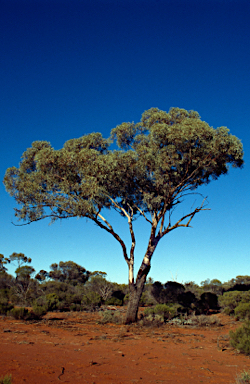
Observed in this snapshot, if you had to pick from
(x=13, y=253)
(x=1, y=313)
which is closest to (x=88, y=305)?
(x=1, y=313)

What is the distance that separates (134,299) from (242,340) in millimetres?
7098

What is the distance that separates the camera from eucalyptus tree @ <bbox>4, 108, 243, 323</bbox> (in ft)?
48.3

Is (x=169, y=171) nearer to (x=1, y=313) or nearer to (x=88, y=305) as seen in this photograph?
(x=1, y=313)

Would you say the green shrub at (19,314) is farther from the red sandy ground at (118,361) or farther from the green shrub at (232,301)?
the green shrub at (232,301)

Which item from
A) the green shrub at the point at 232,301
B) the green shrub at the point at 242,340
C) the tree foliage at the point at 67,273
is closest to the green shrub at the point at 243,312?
the green shrub at the point at 232,301

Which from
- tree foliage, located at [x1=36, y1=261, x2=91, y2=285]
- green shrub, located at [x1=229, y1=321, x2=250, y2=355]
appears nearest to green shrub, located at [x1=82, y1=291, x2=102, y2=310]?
green shrub, located at [x1=229, y1=321, x2=250, y2=355]

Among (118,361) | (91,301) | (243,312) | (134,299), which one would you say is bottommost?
(118,361)

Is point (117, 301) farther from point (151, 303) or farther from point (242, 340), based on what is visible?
point (242, 340)

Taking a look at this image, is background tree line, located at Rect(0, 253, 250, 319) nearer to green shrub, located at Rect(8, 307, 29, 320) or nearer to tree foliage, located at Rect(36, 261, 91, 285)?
green shrub, located at Rect(8, 307, 29, 320)

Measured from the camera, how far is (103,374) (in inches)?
214

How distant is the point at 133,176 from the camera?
15523 millimetres

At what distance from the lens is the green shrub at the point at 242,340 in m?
7.96

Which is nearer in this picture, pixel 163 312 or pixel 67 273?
pixel 163 312

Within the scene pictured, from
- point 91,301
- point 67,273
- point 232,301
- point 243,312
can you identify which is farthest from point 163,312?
point 67,273
